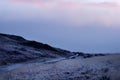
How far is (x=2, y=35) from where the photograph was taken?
24.5 m

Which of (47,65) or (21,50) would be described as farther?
(21,50)

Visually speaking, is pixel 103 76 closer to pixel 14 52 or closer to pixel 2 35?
pixel 14 52

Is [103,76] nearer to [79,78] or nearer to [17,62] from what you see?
[79,78]

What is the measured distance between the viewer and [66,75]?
11.8 metres

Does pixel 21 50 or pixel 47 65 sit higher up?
pixel 21 50

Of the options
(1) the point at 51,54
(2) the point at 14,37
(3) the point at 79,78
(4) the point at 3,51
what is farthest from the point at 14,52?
(3) the point at 79,78

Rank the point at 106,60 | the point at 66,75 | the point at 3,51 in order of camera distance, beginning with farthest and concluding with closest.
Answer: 1. the point at 3,51
2. the point at 106,60
3. the point at 66,75

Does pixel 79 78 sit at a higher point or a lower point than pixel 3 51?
lower

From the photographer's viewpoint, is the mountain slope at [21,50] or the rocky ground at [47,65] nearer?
the rocky ground at [47,65]

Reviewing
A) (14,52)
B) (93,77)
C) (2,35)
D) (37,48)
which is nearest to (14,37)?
(2,35)

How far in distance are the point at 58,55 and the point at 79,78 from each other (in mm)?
10265

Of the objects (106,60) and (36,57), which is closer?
(106,60)

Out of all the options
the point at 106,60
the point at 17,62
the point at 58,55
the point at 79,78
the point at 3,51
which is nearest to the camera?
the point at 79,78

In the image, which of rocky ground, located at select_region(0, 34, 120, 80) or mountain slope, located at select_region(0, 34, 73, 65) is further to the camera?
mountain slope, located at select_region(0, 34, 73, 65)
